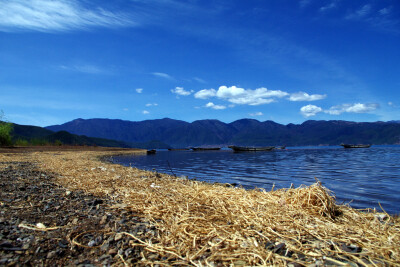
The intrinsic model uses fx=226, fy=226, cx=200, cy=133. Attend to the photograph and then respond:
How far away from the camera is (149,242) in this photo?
355 cm

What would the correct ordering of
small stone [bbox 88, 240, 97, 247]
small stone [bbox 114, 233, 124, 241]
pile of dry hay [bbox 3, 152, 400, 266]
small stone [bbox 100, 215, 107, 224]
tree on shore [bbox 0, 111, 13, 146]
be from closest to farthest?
pile of dry hay [bbox 3, 152, 400, 266], small stone [bbox 88, 240, 97, 247], small stone [bbox 114, 233, 124, 241], small stone [bbox 100, 215, 107, 224], tree on shore [bbox 0, 111, 13, 146]

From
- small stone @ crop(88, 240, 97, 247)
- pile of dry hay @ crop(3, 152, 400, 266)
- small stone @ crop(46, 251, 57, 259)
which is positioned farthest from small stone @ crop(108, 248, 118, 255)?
small stone @ crop(46, 251, 57, 259)

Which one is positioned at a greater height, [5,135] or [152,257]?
[5,135]

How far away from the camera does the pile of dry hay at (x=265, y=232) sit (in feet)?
9.98

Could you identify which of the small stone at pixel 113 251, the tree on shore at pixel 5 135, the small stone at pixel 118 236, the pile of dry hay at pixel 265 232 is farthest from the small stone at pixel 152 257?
the tree on shore at pixel 5 135

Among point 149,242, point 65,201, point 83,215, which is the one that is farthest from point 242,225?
point 65,201

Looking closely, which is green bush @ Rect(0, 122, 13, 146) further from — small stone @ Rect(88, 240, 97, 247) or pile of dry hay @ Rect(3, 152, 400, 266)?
small stone @ Rect(88, 240, 97, 247)

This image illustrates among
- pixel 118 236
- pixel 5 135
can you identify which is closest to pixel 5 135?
pixel 5 135

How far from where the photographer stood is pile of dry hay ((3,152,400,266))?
3041 millimetres

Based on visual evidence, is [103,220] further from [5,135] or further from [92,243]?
[5,135]

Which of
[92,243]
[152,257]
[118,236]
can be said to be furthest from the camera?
[118,236]

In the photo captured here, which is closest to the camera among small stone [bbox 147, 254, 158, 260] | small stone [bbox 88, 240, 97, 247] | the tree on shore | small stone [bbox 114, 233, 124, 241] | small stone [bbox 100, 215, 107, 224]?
small stone [bbox 147, 254, 158, 260]

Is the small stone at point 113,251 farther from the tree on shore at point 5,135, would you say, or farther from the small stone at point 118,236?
the tree on shore at point 5,135

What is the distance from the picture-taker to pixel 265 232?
3814 millimetres
